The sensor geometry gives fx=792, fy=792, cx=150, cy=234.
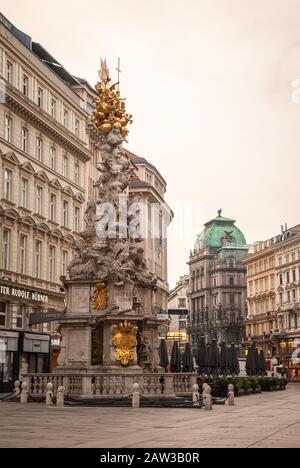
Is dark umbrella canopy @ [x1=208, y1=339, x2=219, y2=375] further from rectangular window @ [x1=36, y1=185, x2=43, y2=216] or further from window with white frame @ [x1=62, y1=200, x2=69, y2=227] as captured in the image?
window with white frame @ [x1=62, y1=200, x2=69, y2=227]

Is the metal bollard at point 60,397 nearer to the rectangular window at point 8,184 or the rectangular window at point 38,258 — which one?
the rectangular window at point 8,184

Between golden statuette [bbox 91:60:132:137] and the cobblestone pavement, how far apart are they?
1355 cm

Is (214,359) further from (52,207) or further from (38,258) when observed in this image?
(52,207)

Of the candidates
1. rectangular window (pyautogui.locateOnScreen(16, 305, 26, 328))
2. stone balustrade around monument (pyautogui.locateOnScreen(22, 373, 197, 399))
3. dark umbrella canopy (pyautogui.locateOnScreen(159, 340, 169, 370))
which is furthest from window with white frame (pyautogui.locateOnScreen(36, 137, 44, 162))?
stone balustrade around monument (pyautogui.locateOnScreen(22, 373, 197, 399))

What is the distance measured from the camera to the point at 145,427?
71.1ft

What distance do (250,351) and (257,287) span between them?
242ft

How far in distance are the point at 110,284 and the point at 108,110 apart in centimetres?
859

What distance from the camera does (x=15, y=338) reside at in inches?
2024

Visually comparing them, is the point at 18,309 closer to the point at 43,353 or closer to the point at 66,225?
the point at 43,353

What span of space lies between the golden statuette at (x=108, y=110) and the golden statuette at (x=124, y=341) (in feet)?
30.8

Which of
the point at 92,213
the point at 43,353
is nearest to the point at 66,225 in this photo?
the point at 43,353

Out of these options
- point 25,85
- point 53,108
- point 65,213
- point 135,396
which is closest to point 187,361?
point 135,396

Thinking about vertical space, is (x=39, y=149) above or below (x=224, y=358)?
above

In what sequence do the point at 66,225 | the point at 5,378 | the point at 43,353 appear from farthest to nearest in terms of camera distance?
the point at 66,225, the point at 43,353, the point at 5,378
